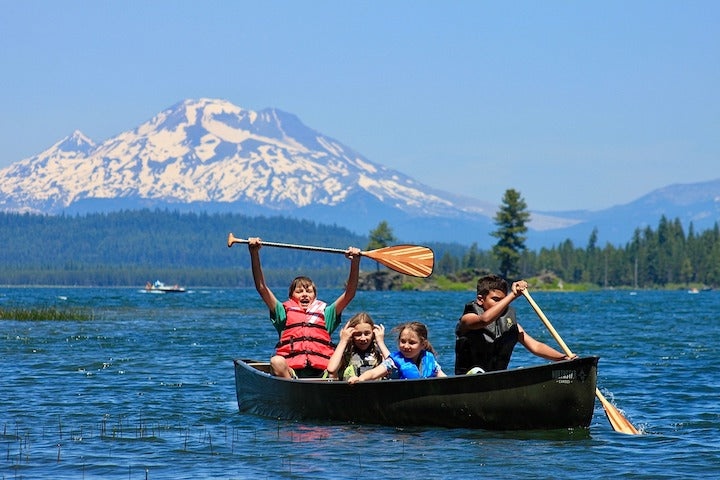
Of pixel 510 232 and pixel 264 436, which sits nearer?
pixel 264 436

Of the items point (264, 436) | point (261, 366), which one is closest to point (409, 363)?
point (264, 436)

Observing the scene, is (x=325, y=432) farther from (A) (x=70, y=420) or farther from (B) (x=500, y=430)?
(A) (x=70, y=420)

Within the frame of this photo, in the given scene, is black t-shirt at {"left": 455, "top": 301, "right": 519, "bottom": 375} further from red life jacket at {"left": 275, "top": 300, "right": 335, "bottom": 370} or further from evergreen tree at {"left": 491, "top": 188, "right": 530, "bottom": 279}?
evergreen tree at {"left": 491, "top": 188, "right": 530, "bottom": 279}

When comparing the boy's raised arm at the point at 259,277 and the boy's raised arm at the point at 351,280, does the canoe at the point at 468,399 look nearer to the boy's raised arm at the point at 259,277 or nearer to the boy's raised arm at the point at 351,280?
the boy's raised arm at the point at 259,277

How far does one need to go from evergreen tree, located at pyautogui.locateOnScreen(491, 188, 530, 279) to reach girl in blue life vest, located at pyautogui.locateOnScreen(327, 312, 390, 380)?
158043mm

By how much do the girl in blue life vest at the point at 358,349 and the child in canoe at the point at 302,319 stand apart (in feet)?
2.46

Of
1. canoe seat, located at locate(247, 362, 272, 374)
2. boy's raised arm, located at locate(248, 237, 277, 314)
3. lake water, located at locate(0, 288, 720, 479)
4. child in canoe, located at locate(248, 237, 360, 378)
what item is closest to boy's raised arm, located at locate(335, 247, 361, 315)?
child in canoe, located at locate(248, 237, 360, 378)

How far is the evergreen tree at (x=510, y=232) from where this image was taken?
175m

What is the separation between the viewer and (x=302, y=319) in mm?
17578

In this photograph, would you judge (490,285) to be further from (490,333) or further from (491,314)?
(490,333)

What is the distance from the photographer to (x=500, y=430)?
16.2 m

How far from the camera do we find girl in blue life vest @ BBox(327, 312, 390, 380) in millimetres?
16516

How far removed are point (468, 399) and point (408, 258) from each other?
3545 mm

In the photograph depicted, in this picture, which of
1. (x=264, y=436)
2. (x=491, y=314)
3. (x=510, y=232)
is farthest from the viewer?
(x=510, y=232)
